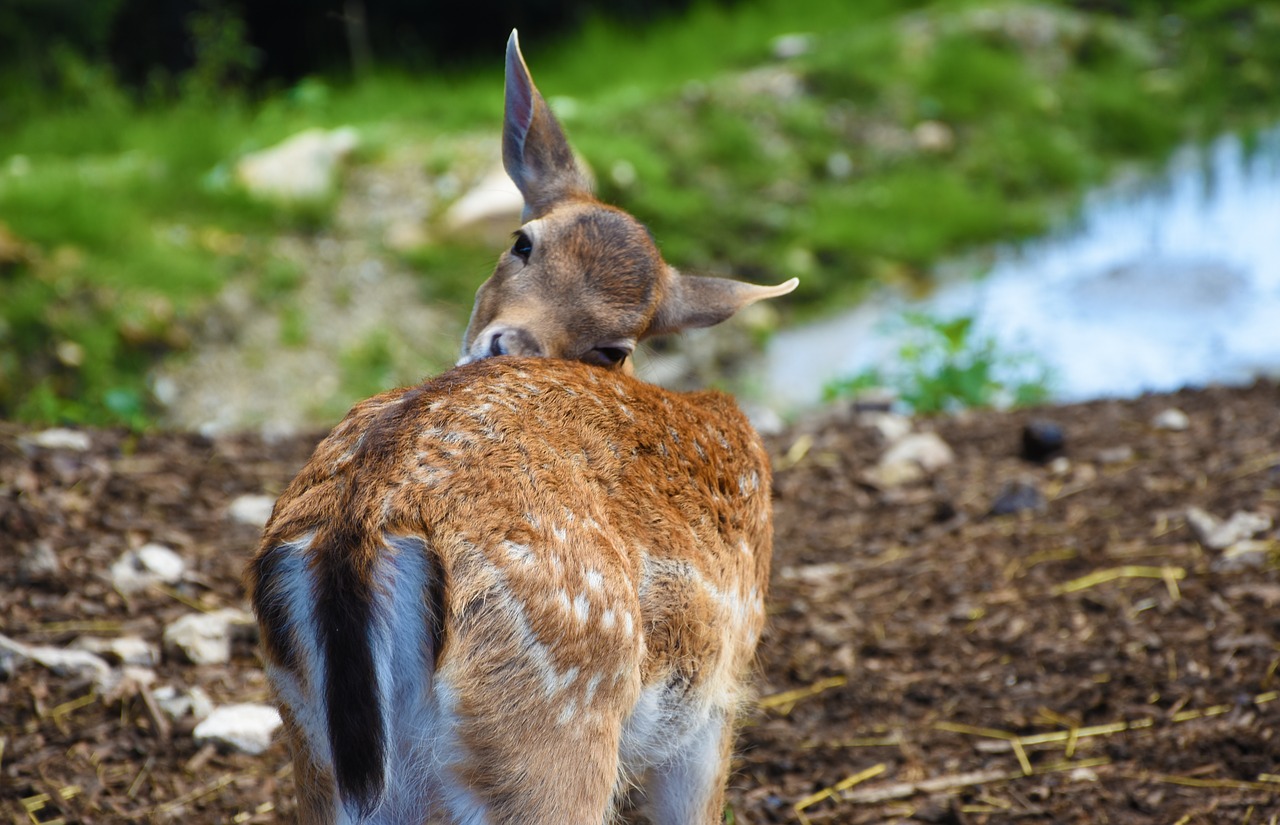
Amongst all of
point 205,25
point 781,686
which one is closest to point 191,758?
point 781,686

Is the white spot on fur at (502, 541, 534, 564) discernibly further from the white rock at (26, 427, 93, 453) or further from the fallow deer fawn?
the white rock at (26, 427, 93, 453)

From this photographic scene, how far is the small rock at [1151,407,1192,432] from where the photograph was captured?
213 inches

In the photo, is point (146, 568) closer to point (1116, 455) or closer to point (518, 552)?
point (518, 552)

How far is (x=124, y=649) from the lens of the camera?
3715mm

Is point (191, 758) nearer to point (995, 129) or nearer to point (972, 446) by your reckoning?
point (972, 446)

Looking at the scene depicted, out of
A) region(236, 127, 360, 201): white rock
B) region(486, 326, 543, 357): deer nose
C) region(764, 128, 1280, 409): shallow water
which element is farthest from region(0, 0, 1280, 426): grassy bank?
region(486, 326, 543, 357): deer nose

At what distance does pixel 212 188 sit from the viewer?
27.8 ft

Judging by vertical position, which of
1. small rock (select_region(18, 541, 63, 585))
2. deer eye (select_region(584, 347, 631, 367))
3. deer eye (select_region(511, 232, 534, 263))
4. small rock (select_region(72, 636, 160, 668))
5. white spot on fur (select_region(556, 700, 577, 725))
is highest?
deer eye (select_region(511, 232, 534, 263))

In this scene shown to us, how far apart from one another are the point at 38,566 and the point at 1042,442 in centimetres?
379

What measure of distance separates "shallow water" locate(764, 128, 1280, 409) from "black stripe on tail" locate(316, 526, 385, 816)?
5590mm

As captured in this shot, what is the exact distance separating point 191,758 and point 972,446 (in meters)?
3.53

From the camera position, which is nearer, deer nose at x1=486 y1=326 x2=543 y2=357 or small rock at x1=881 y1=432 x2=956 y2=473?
deer nose at x1=486 y1=326 x2=543 y2=357

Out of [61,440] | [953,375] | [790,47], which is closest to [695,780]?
[61,440]

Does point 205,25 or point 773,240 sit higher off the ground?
point 205,25
